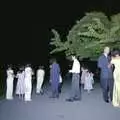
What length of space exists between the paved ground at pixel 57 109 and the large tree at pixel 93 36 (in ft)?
5.03

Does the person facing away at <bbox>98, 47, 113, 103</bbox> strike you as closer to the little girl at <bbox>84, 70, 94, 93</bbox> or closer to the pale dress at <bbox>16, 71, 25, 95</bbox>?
the pale dress at <bbox>16, 71, 25, 95</bbox>

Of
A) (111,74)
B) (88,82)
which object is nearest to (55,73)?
(111,74)

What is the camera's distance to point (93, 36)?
49.0 ft

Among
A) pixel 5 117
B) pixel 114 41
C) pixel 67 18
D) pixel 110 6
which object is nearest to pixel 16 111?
pixel 5 117

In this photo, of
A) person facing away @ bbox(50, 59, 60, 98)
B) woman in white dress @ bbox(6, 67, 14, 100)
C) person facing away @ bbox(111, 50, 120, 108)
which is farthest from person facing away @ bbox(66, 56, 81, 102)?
woman in white dress @ bbox(6, 67, 14, 100)

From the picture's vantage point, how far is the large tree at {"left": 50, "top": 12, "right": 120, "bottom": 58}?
14.5m

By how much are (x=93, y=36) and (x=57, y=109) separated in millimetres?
2860

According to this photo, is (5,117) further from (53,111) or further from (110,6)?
(110,6)

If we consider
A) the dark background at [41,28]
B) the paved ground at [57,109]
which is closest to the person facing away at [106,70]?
the paved ground at [57,109]

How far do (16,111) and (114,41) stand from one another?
143 inches

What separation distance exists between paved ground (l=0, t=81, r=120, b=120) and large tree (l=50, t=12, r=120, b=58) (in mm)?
1532

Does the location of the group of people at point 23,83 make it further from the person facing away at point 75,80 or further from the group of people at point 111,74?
the group of people at point 111,74

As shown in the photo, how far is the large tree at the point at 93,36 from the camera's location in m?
14.5

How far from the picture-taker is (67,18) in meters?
31.7
